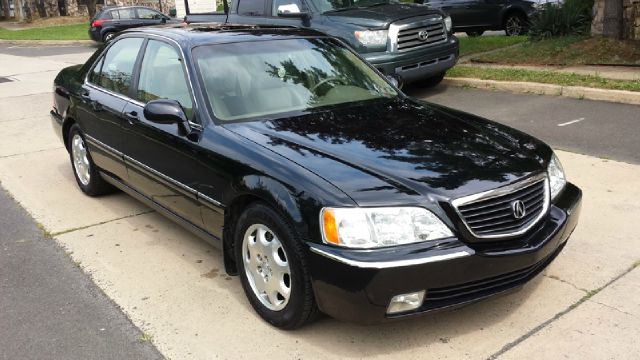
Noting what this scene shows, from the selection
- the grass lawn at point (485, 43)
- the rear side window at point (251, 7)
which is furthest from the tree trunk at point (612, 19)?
the rear side window at point (251, 7)

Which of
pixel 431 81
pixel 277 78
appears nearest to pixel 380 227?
pixel 277 78

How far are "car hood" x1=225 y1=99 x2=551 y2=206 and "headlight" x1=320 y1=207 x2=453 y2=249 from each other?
0.05 metres

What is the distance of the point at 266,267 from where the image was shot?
3455 mm

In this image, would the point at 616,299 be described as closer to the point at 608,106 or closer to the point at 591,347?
the point at 591,347

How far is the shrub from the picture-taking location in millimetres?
12383

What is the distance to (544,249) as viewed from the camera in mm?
3246

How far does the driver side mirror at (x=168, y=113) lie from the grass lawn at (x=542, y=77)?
6.66 m

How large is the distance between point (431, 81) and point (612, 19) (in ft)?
11.7

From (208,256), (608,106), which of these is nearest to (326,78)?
(208,256)

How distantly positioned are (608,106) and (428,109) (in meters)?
4.84

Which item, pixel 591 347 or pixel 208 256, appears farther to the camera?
pixel 208 256

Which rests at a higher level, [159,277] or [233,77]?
[233,77]

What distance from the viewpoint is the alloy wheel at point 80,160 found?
19.1 ft

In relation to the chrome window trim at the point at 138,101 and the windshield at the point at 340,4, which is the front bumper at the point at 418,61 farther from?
the chrome window trim at the point at 138,101
